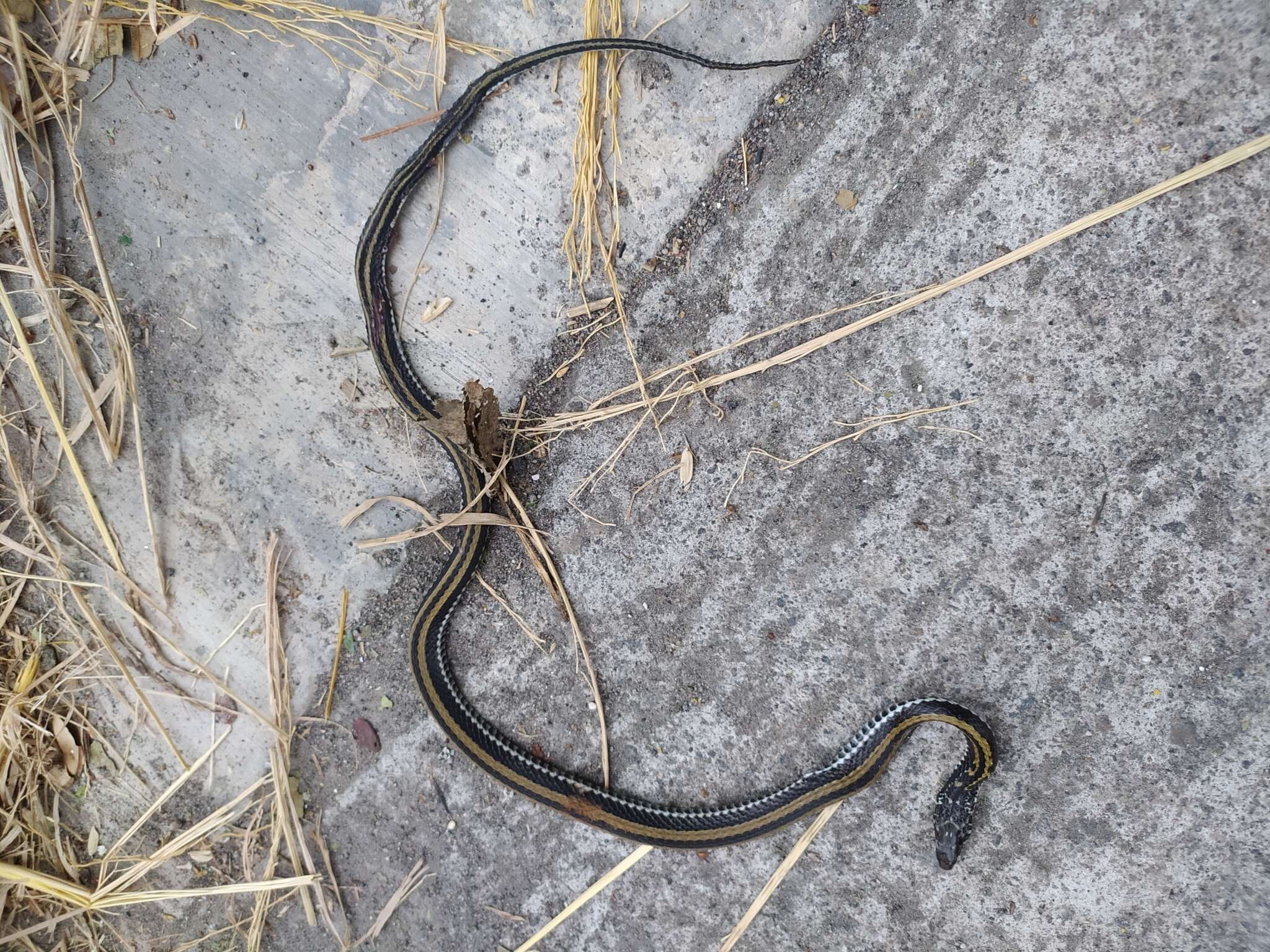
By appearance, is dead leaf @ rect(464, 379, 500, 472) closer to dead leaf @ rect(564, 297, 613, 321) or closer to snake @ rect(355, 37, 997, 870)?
snake @ rect(355, 37, 997, 870)

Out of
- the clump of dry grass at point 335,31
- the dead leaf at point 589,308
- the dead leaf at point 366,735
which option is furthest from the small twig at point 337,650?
the clump of dry grass at point 335,31

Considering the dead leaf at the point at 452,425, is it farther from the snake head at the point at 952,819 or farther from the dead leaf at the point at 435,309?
the snake head at the point at 952,819

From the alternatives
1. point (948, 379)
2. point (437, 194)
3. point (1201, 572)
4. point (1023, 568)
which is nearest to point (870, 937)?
point (1023, 568)

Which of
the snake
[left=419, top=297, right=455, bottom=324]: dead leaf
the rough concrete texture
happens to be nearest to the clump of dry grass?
the rough concrete texture

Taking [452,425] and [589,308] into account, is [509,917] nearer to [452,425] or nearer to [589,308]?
[452,425]

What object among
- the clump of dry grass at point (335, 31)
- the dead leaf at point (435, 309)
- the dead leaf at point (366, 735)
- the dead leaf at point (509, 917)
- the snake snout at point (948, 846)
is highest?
the clump of dry grass at point (335, 31)

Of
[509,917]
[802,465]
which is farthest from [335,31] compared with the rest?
[509,917]

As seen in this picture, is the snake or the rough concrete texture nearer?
the rough concrete texture
